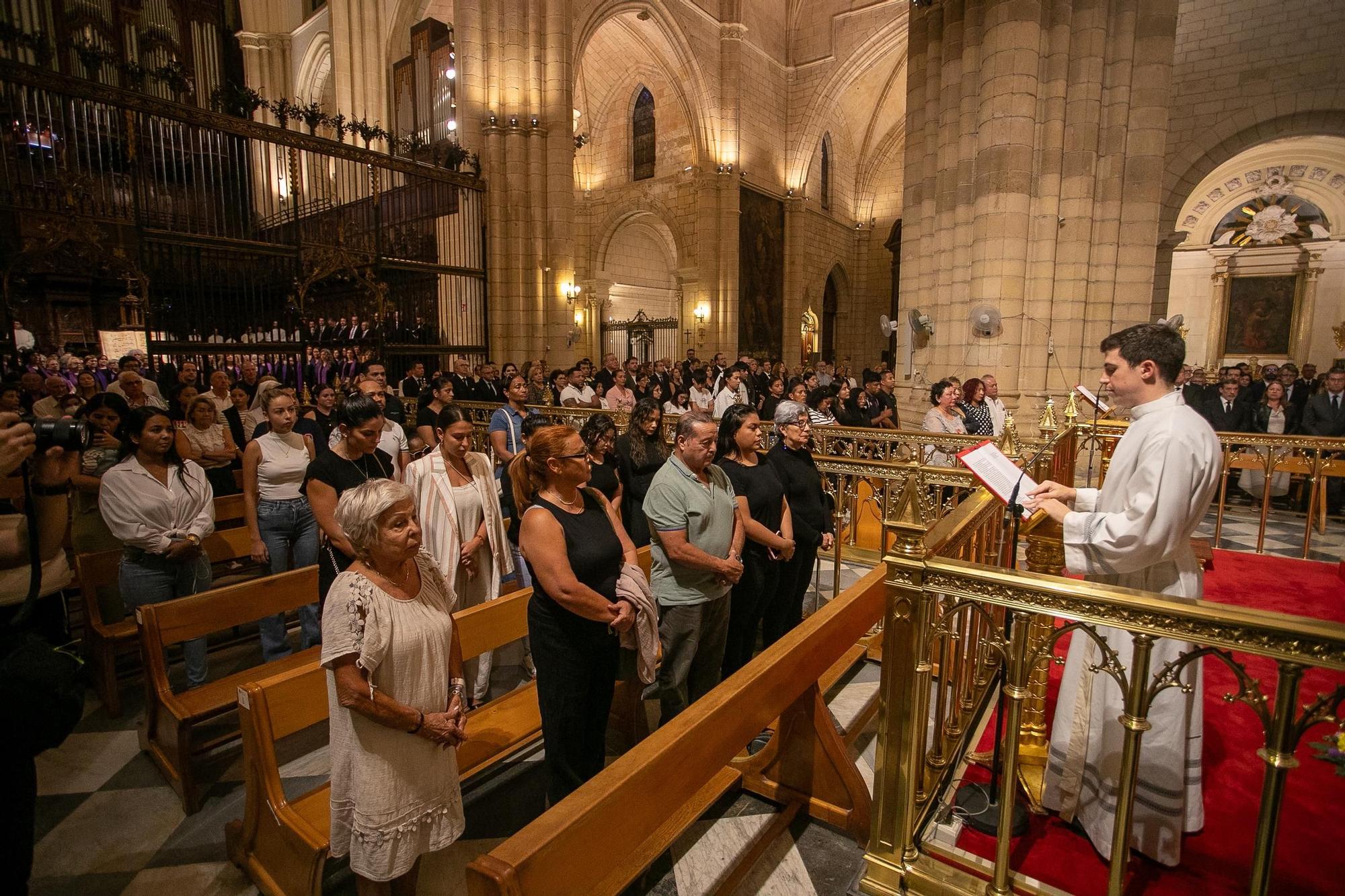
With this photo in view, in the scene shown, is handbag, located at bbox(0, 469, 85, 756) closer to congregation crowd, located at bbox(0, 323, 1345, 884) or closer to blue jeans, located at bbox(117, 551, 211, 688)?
congregation crowd, located at bbox(0, 323, 1345, 884)

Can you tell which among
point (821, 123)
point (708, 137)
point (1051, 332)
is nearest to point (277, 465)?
point (1051, 332)

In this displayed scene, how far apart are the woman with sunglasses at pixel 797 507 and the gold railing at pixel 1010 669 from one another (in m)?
1.05

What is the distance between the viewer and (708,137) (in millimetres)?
18344

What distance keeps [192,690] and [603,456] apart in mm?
2269

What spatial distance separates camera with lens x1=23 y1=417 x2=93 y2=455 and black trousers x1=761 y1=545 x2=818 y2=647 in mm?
2897

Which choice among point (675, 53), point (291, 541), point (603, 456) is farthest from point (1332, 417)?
point (675, 53)

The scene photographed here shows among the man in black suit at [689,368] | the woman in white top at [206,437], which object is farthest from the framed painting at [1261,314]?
the woman in white top at [206,437]

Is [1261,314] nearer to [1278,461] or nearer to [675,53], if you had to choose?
[1278,461]

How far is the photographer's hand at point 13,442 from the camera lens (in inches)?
62.7

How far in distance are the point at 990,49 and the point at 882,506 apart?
24.8ft

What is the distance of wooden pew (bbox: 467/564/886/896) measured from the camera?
1260mm

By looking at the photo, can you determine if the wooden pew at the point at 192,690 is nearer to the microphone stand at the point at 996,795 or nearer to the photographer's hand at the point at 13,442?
the photographer's hand at the point at 13,442

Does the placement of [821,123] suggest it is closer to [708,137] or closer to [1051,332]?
[708,137]

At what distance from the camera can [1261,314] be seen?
659 inches
